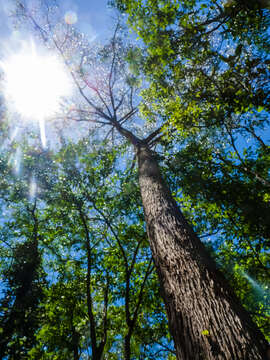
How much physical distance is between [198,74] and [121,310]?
9.66 m

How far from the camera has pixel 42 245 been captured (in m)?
7.70

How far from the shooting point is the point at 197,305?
1.55 m

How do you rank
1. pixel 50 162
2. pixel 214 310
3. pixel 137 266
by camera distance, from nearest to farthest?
pixel 214 310 < pixel 137 266 < pixel 50 162

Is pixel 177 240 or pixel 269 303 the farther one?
pixel 269 303

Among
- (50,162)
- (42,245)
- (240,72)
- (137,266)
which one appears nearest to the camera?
(240,72)

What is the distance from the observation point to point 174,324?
1.60m

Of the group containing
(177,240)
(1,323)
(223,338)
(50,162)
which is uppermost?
(50,162)

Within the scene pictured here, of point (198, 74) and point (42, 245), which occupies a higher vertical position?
point (198, 74)

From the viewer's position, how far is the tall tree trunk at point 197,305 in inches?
48.8

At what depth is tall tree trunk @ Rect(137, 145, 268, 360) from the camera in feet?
4.07

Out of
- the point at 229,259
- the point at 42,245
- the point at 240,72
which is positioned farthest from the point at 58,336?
the point at 240,72

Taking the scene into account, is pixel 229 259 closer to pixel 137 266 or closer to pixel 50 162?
pixel 137 266

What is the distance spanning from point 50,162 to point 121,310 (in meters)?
7.42

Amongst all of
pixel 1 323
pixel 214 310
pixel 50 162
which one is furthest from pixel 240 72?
pixel 1 323
